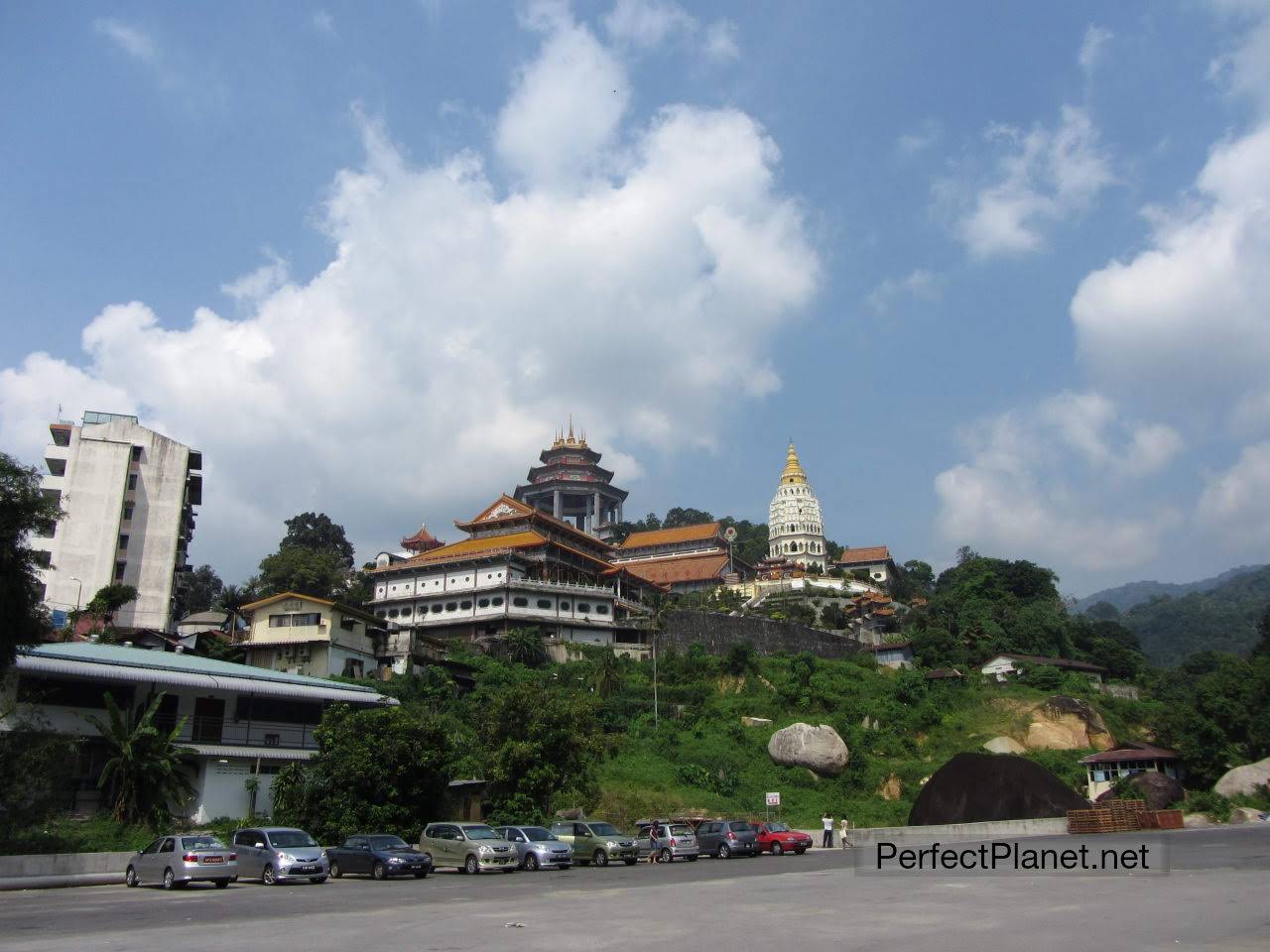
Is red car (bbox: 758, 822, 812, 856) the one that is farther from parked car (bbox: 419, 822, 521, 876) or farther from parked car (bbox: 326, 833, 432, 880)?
parked car (bbox: 326, 833, 432, 880)

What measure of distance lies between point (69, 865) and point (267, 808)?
1152 centimetres

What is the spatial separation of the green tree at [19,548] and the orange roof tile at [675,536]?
325 ft

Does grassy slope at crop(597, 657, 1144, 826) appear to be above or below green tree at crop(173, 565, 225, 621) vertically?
below

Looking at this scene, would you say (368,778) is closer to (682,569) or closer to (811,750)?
(811,750)

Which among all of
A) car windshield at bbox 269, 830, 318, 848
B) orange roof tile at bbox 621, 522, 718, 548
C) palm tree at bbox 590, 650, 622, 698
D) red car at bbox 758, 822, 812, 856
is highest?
orange roof tile at bbox 621, 522, 718, 548

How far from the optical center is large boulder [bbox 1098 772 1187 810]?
47.0 m

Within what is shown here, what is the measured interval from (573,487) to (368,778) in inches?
4081

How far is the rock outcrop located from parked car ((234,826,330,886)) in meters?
42.6

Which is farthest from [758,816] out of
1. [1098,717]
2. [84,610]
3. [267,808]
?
[84,610]

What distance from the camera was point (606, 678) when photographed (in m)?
61.8

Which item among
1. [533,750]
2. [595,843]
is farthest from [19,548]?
[595,843]

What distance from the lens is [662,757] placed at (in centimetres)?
5178

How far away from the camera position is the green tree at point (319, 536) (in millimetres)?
99688

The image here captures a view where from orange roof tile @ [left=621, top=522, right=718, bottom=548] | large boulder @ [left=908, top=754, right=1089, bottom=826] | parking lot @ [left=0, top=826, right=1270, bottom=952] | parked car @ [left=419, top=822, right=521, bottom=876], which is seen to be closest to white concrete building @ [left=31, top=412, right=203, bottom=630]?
parked car @ [left=419, top=822, right=521, bottom=876]
